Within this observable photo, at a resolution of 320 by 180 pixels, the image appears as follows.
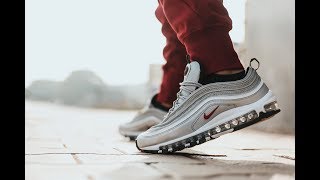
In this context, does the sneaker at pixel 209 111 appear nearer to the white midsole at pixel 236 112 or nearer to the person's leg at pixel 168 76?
the white midsole at pixel 236 112

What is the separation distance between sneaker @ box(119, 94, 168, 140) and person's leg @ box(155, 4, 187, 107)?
2.6 inches

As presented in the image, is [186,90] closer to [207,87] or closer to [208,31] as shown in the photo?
[207,87]

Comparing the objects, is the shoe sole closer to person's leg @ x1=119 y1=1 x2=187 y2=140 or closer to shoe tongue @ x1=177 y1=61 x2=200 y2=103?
shoe tongue @ x1=177 y1=61 x2=200 y2=103

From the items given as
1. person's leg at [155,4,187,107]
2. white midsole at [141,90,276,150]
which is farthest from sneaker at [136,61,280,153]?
person's leg at [155,4,187,107]

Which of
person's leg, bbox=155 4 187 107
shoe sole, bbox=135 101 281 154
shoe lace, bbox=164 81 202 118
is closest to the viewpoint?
shoe sole, bbox=135 101 281 154

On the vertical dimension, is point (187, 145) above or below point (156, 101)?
below

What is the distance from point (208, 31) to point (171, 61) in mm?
582

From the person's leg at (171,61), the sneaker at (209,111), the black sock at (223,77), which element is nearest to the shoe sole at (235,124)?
the sneaker at (209,111)

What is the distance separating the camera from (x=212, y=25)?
126cm

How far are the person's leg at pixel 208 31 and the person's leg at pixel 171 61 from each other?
0.51 meters

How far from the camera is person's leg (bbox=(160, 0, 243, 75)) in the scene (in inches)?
49.6
